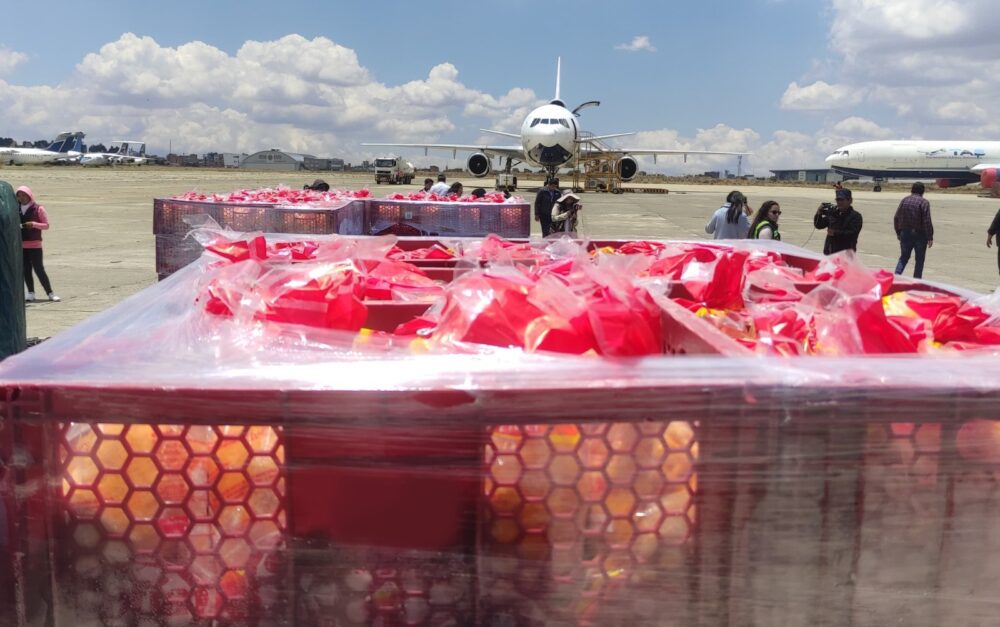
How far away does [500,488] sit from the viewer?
5.26 feet

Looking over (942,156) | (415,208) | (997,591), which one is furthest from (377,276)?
(942,156)

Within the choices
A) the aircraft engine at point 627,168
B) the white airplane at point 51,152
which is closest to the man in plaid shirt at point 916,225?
the aircraft engine at point 627,168

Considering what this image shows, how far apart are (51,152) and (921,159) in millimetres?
104804

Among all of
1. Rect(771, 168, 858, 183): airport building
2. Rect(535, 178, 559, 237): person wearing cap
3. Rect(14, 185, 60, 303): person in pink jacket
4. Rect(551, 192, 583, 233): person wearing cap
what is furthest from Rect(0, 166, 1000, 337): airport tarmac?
Rect(771, 168, 858, 183): airport building

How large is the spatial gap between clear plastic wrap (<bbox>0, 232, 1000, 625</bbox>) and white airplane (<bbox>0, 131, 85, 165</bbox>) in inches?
4520

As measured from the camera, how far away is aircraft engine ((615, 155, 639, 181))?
43750 mm

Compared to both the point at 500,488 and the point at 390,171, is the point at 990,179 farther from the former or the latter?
the point at 390,171

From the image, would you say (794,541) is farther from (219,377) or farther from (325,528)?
(219,377)

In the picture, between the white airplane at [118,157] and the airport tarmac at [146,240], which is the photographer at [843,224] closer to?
the airport tarmac at [146,240]

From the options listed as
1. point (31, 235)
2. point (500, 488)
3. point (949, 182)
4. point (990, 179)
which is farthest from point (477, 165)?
point (949, 182)

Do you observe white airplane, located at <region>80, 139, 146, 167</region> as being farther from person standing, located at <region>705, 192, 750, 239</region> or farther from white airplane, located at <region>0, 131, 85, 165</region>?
person standing, located at <region>705, 192, 750, 239</region>

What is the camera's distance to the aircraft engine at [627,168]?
4375 cm

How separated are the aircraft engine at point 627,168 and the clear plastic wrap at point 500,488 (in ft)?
142

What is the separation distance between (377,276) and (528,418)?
156cm
